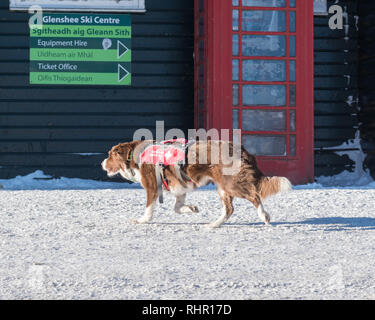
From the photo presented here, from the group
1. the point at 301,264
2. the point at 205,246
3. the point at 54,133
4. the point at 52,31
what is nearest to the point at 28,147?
the point at 54,133

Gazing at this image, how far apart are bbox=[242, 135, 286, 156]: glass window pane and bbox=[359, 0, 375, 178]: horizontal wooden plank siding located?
4.85ft

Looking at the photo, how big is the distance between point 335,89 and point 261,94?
60.7 inches

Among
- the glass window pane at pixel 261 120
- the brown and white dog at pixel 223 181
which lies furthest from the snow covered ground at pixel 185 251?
the glass window pane at pixel 261 120

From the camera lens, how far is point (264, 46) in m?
7.98

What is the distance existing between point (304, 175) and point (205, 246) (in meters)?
4.56

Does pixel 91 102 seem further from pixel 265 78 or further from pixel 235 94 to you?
pixel 265 78

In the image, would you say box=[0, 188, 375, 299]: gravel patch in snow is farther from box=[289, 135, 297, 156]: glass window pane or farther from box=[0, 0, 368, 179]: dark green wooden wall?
box=[0, 0, 368, 179]: dark green wooden wall

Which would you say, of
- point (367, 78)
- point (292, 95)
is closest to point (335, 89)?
point (367, 78)

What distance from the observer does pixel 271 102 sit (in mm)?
8055

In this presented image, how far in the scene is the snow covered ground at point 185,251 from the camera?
9.16 ft

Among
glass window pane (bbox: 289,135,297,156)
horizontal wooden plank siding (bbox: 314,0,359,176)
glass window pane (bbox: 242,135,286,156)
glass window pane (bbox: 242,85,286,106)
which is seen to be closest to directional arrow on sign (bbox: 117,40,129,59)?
glass window pane (bbox: 242,85,286,106)

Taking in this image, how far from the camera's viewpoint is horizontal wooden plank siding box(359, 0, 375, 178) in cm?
855

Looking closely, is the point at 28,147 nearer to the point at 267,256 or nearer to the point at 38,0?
the point at 38,0

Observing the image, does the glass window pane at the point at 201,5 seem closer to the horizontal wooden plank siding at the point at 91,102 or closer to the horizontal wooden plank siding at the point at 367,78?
the horizontal wooden plank siding at the point at 91,102
